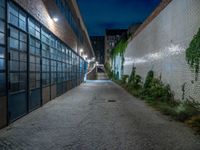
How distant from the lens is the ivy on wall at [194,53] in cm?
663

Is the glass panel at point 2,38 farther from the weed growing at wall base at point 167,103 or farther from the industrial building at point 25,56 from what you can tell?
the weed growing at wall base at point 167,103

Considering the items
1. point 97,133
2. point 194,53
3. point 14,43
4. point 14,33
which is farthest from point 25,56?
point 194,53

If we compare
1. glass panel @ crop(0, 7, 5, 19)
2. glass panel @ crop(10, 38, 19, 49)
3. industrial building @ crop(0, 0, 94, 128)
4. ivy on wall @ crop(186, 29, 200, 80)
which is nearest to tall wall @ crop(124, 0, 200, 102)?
ivy on wall @ crop(186, 29, 200, 80)

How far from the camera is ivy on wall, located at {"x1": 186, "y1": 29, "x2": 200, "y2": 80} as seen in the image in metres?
6.63

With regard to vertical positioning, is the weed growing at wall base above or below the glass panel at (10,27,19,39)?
below

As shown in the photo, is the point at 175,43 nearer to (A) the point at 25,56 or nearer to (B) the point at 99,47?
(A) the point at 25,56

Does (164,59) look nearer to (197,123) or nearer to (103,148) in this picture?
(197,123)

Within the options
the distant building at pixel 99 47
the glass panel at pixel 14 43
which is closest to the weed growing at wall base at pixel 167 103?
the glass panel at pixel 14 43

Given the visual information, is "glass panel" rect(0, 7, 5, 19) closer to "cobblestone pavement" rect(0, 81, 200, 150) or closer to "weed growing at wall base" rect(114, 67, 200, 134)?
"cobblestone pavement" rect(0, 81, 200, 150)

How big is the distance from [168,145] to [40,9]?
7.24m

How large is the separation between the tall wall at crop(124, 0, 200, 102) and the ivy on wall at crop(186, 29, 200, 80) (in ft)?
1.10

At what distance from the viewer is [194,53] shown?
683 centimetres

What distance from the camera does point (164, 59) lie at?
1035cm

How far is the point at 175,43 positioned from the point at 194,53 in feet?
6.61
